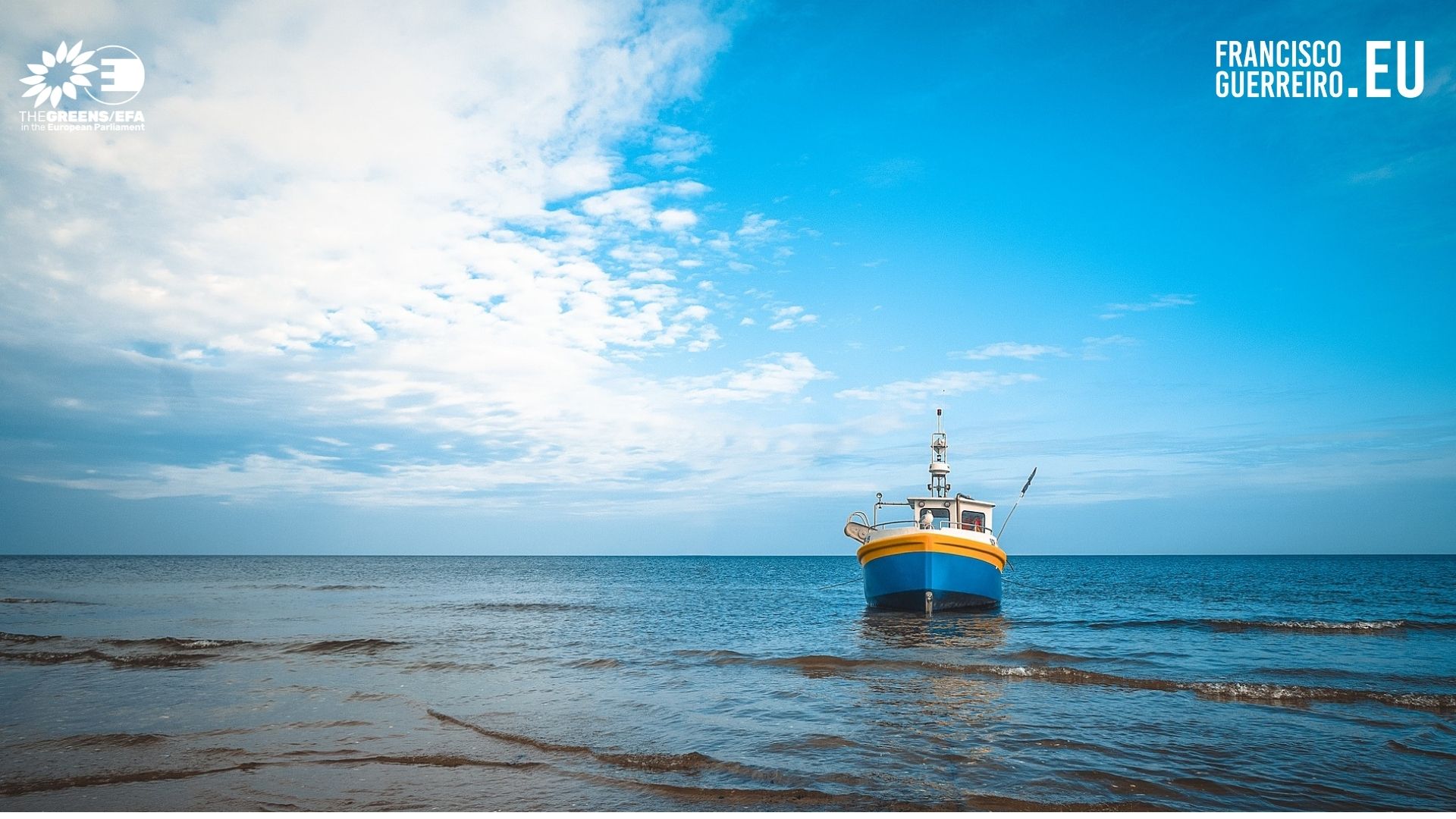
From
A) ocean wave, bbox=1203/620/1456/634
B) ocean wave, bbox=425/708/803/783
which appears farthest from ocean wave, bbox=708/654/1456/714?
ocean wave, bbox=1203/620/1456/634

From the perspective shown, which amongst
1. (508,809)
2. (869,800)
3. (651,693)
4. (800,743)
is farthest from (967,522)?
(508,809)

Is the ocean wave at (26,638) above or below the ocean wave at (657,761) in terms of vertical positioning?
below

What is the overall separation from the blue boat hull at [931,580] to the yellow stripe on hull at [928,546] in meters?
0.11

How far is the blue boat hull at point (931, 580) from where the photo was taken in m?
25.0

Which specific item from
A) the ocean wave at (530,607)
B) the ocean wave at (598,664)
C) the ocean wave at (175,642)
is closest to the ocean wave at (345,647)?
the ocean wave at (175,642)

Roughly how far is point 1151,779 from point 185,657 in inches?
814

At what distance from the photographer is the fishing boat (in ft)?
82.3

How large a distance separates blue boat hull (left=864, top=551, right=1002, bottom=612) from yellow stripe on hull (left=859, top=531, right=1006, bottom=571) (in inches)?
4.4

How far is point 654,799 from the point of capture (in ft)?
26.7

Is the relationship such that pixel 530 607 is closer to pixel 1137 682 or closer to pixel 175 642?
pixel 175 642

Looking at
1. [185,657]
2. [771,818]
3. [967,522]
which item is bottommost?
[185,657]

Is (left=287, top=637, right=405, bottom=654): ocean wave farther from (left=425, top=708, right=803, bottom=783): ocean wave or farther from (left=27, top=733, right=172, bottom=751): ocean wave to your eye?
(left=425, top=708, right=803, bottom=783): ocean wave

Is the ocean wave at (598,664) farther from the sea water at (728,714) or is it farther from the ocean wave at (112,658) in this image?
the ocean wave at (112,658)

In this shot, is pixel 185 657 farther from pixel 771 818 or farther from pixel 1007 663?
pixel 1007 663
